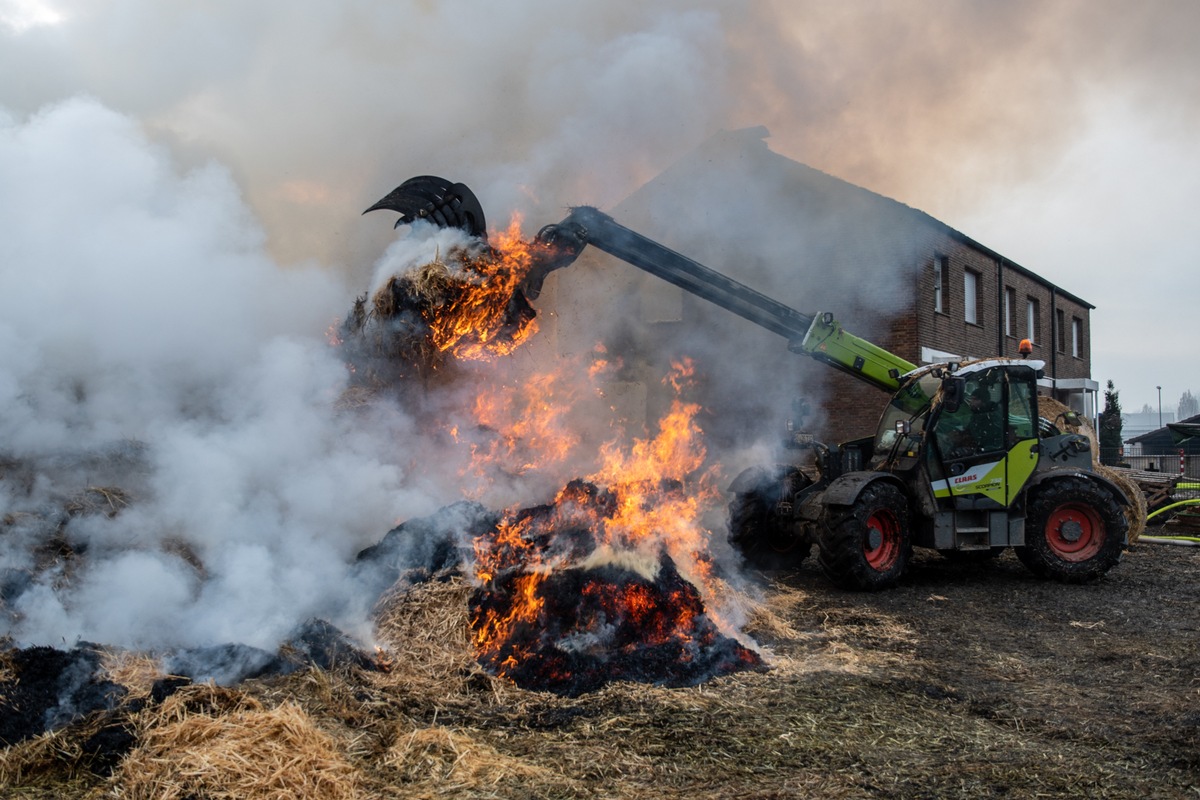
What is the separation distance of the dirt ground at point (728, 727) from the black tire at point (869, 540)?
166cm

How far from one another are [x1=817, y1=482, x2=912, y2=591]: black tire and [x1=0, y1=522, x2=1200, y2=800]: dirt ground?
1.66 m

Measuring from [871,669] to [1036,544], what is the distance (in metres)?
4.36

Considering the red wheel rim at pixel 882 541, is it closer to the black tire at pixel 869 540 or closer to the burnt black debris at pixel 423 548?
the black tire at pixel 869 540

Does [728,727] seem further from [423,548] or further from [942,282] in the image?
[942,282]

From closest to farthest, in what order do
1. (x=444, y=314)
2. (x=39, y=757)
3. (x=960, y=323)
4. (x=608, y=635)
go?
(x=39, y=757) < (x=608, y=635) < (x=444, y=314) < (x=960, y=323)

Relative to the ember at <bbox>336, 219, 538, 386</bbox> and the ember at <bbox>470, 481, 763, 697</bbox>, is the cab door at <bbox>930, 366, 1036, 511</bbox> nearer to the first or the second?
the ember at <bbox>470, 481, 763, 697</bbox>

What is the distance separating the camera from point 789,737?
4.27m

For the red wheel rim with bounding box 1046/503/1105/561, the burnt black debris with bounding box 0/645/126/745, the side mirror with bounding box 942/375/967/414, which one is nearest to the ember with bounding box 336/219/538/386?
the burnt black debris with bounding box 0/645/126/745

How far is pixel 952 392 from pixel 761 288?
24.0ft

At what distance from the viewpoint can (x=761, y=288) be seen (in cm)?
1573

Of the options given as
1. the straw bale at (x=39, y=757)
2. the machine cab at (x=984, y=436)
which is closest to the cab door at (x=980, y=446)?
the machine cab at (x=984, y=436)

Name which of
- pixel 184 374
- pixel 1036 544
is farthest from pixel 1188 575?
pixel 184 374

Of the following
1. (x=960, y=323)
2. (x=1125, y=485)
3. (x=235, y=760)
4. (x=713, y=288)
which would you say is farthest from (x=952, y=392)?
(x=960, y=323)

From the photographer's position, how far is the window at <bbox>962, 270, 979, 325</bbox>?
19422mm
